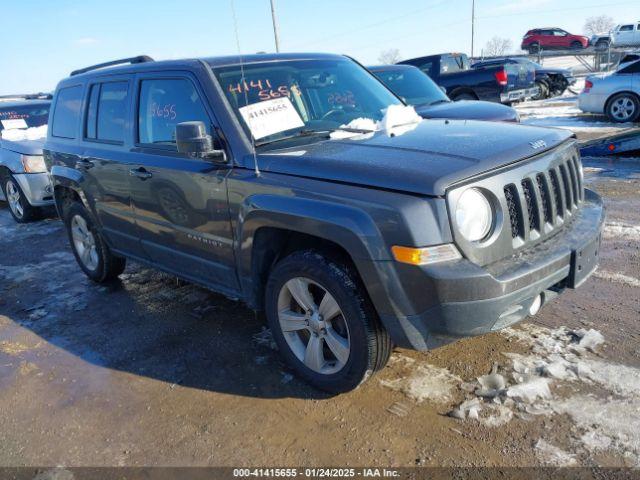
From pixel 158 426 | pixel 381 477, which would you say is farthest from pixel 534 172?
pixel 158 426

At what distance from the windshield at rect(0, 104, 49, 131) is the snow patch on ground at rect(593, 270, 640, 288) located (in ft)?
28.3

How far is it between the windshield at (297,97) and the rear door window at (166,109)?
0.24 metres

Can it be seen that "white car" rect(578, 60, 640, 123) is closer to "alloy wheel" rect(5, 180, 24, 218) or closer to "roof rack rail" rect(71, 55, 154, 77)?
"roof rack rail" rect(71, 55, 154, 77)

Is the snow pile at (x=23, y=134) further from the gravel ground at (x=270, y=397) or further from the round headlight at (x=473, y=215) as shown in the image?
the round headlight at (x=473, y=215)

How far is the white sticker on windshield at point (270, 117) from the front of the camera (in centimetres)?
334

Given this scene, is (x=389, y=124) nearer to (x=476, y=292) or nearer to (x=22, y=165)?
→ (x=476, y=292)

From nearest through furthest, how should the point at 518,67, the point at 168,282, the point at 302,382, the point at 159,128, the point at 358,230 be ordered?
1. the point at 358,230
2. the point at 302,382
3. the point at 159,128
4. the point at 168,282
5. the point at 518,67

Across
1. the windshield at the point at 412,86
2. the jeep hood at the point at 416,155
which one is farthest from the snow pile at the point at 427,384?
the windshield at the point at 412,86

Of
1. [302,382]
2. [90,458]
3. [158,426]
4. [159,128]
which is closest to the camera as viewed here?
[90,458]

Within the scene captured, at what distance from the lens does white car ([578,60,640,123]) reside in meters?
12.0

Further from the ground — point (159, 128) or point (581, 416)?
point (159, 128)

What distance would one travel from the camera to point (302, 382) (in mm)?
→ 3287

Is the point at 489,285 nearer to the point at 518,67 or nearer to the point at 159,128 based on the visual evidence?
the point at 159,128

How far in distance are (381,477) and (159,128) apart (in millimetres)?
2727
